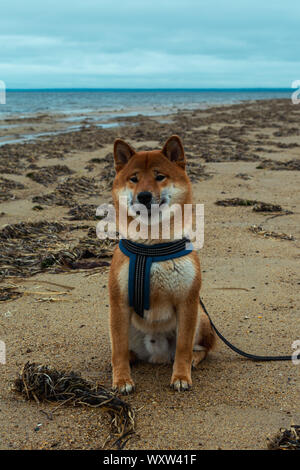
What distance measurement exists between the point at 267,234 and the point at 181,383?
3.92 m

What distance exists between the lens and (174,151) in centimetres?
322

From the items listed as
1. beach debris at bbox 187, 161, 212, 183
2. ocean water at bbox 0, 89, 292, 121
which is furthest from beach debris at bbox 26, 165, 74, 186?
ocean water at bbox 0, 89, 292, 121

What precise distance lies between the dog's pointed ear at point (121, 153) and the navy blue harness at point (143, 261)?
0.63 metres

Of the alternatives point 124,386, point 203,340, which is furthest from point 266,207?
point 124,386

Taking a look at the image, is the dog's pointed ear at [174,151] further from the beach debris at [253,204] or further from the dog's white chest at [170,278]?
the beach debris at [253,204]

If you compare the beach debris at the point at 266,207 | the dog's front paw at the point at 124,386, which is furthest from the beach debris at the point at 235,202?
the dog's front paw at the point at 124,386

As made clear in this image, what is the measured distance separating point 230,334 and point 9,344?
6.42ft

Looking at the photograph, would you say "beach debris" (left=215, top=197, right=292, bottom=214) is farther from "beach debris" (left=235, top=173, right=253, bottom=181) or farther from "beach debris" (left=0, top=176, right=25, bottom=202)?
"beach debris" (left=0, top=176, right=25, bottom=202)

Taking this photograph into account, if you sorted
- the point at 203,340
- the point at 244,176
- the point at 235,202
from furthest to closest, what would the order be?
the point at 244,176, the point at 235,202, the point at 203,340

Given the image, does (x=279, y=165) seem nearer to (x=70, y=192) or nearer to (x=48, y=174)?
(x=70, y=192)

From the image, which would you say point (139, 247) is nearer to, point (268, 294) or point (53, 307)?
point (53, 307)

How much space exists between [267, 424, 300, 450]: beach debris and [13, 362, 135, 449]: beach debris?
829mm

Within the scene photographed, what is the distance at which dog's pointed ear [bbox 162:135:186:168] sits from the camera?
10.4 feet

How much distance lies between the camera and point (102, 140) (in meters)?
19.5
